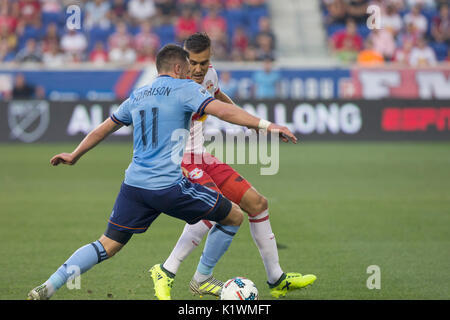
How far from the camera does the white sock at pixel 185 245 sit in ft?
20.4

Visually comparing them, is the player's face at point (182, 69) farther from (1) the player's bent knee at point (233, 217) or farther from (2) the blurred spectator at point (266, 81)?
(2) the blurred spectator at point (266, 81)

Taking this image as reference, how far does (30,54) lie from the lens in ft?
67.4

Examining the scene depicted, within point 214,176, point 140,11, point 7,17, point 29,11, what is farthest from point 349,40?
point 214,176

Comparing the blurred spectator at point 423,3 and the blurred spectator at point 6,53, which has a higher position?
the blurred spectator at point 423,3

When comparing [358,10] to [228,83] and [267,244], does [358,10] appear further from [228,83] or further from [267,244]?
[267,244]

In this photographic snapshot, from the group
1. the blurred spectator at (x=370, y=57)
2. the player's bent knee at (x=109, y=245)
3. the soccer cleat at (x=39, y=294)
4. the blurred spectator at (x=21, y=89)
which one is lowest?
the soccer cleat at (x=39, y=294)

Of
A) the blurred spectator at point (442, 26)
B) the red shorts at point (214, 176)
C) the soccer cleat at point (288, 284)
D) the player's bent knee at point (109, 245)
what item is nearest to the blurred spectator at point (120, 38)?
the blurred spectator at point (442, 26)

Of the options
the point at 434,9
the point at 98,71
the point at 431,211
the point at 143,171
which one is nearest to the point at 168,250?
the point at 143,171

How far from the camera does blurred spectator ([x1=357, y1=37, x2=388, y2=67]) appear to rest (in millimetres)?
20203

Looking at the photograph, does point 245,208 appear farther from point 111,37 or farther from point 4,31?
point 4,31

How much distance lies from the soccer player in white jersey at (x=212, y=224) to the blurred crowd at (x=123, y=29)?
13882mm

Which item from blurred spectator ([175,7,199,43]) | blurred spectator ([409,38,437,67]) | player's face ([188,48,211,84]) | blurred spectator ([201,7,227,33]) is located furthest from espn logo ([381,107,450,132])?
player's face ([188,48,211,84])

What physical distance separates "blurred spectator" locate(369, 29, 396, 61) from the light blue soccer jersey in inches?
657

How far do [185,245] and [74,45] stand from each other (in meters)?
16.1
